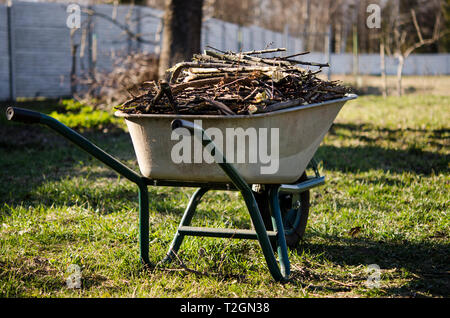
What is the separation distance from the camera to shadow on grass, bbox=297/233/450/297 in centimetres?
253

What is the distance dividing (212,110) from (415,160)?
3.71 m

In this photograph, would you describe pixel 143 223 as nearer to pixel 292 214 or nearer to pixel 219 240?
pixel 219 240

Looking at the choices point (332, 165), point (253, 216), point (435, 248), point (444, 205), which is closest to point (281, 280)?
point (253, 216)

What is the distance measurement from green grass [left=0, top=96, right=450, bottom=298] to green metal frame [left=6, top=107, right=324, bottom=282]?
0.43 feet

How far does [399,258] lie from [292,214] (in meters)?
0.70

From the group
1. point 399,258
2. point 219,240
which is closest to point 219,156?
point 219,240

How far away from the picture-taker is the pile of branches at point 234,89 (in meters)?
2.31

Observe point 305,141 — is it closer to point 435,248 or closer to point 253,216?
point 253,216

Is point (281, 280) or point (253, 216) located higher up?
point (253, 216)

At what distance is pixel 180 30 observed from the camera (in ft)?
24.3

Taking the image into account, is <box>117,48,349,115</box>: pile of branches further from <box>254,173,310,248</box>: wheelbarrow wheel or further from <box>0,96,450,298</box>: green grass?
<box>0,96,450,298</box>: green grass

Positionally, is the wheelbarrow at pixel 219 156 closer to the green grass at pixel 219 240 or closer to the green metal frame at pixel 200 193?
the green metal frame at pixel 200 193

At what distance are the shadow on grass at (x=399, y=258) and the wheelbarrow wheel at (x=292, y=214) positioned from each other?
9cm

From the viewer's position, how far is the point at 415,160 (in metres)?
5.34
